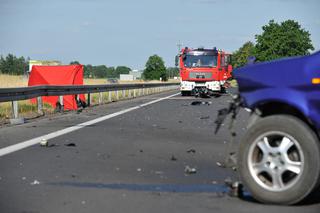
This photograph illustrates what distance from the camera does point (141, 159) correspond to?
8.78 metres

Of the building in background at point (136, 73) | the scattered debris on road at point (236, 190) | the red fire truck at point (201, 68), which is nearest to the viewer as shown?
the scattered debris on road at point (236, 190)

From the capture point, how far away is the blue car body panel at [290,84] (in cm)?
546

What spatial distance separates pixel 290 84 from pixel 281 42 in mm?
143062

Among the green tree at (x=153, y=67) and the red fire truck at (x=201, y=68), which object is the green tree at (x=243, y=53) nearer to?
the green tree at (x=153, y=67)

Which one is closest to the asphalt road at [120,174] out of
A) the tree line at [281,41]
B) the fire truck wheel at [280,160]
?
the fire truck wheel at [280,160]

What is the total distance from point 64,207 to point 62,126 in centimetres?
895

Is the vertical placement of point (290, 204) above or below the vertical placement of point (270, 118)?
below

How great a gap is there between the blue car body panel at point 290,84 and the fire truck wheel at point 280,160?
6.8 inches

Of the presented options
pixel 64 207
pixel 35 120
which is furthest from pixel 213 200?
pixel 35 120

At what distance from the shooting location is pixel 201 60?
36.8m

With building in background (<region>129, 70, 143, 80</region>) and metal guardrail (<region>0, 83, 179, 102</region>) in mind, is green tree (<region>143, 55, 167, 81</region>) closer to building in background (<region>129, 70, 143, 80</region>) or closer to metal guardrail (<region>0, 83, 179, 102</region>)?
building in background (<region>129, 70, 143, 80</region>)

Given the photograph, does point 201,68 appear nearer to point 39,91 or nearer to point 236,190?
point 39,91

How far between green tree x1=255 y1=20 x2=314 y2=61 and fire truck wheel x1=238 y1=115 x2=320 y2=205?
453 ft

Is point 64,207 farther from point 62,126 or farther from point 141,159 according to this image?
point 62,126
